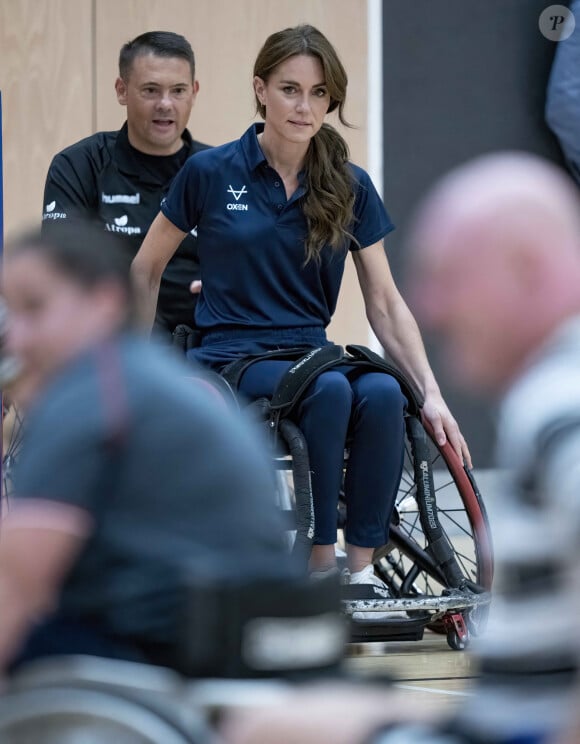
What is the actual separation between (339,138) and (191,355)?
626mm

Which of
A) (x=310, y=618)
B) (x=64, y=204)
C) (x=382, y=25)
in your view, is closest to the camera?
(x=310, y=618)

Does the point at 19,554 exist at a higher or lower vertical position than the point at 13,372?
lower

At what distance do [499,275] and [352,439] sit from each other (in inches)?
77.9

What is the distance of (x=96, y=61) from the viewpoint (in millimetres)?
5457

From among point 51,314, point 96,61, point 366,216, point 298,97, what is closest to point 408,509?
point 366,216

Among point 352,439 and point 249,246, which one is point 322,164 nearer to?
point 249,246

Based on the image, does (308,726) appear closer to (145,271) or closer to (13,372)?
(13,372)

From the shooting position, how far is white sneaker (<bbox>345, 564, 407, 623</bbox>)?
3.22 m

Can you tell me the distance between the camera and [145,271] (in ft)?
11.4

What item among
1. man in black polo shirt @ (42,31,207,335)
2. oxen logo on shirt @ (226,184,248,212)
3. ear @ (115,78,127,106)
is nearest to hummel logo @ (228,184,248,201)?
oxen logo on shirt @ (226,184,248,212)

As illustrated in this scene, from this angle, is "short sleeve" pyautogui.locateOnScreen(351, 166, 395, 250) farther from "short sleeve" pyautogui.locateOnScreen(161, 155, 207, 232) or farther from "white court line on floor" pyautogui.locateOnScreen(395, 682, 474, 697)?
"white court line on floor" pyautogui.locateOnScreen(395, 682, 474, 697)

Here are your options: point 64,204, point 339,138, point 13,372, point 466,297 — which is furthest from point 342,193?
point 466,297

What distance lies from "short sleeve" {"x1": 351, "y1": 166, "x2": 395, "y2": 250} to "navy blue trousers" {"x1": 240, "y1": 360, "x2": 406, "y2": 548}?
0.38 meters

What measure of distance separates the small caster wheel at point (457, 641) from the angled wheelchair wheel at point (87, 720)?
2137 mm
